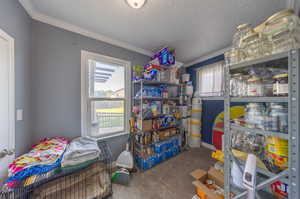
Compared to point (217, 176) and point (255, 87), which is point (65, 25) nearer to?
point (255, 87)

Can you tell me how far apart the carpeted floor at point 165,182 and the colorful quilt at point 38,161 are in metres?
0.90

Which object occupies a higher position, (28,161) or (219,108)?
(219,108)

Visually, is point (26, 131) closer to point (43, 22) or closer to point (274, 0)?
point (43, 22)

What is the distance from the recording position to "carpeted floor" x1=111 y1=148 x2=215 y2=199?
1.36 m

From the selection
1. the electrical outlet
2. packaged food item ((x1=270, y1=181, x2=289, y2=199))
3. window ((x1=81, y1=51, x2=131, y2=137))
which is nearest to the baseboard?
packaged food item ((x1=270, y1=181, x2=289, y2=199))

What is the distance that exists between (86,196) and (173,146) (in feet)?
5.70

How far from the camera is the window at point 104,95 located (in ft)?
5.62

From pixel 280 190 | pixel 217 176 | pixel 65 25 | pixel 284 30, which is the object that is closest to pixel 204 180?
pixel 217 176

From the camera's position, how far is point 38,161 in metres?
1.03

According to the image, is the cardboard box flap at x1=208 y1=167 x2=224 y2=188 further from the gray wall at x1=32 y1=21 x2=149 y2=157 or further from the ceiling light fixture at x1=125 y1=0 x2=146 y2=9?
the ceiling light fixture at x1=125 y1=0 x2=146 y2=9

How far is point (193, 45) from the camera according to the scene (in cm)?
220

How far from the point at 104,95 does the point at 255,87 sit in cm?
209

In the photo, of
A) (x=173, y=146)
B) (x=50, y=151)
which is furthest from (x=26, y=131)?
(x=173, y=146)

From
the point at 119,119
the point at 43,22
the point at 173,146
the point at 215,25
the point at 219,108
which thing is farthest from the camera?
the point at 219,108
